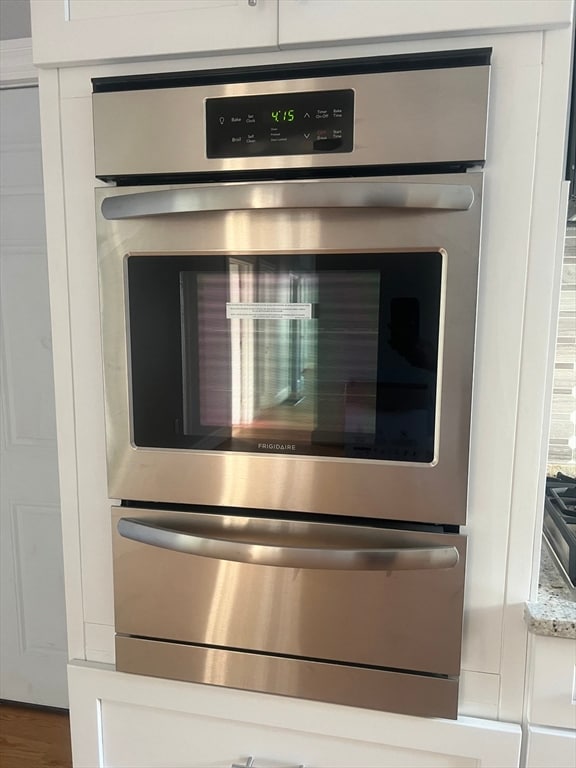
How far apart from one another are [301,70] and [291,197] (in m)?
0.21

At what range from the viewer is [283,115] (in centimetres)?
Result: 92

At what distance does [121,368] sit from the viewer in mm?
1036

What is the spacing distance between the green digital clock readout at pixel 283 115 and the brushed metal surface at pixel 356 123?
0.03 metres

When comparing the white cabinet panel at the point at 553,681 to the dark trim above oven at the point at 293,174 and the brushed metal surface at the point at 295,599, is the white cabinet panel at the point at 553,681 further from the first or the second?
the dark trim above oven at the point at 293,174

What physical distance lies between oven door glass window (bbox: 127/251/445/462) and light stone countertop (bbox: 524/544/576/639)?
11.8 inches

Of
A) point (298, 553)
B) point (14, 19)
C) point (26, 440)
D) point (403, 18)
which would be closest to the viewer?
point (403, 18)

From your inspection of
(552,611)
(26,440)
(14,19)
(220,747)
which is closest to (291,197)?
(552,611)

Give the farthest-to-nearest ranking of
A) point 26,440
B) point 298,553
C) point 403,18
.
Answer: point 26,440
point 298,553
point 403,18

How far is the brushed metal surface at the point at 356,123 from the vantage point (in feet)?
2.82

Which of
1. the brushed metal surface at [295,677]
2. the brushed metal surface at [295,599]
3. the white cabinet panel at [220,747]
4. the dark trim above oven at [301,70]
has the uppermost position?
the dark trim above oven at [301,70]

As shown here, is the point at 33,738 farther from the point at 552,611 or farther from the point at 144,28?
the point at 144,28

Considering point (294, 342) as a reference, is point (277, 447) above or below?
below

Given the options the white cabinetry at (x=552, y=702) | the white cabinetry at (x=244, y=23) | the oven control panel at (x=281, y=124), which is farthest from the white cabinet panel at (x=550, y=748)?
the white cabinetry at (x=244, y=23)

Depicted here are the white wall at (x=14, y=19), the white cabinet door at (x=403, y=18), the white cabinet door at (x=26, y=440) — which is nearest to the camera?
the white cabinet door at (x=403, y=18)
